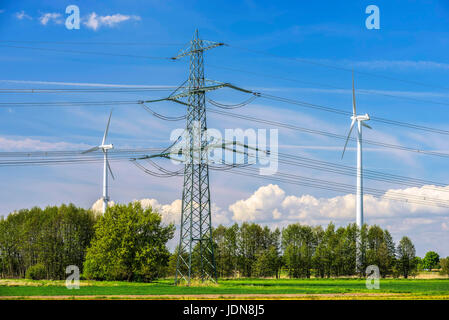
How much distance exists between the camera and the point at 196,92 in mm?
70000

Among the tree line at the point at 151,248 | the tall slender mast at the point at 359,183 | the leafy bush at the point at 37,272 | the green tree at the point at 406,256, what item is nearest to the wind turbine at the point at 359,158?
the tall slender mast at the point at 359,183

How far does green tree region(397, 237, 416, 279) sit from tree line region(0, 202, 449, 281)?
0.26 metres

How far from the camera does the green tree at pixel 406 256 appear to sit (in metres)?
141

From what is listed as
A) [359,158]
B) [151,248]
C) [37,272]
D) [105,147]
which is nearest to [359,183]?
[359,158]

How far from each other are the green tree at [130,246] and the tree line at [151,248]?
17cm

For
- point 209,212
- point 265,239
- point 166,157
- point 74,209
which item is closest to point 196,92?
point 166,157

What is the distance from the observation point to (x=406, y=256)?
143 meters

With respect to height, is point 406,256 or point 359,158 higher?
point 359,158

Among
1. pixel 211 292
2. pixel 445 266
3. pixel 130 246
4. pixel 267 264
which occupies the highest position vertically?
pixel 130 246

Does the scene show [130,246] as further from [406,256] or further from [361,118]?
[406,256]

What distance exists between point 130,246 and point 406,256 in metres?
84.9

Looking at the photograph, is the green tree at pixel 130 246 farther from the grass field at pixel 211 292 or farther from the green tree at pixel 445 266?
the green tree at pixel 445 266

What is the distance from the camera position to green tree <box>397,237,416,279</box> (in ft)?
464
